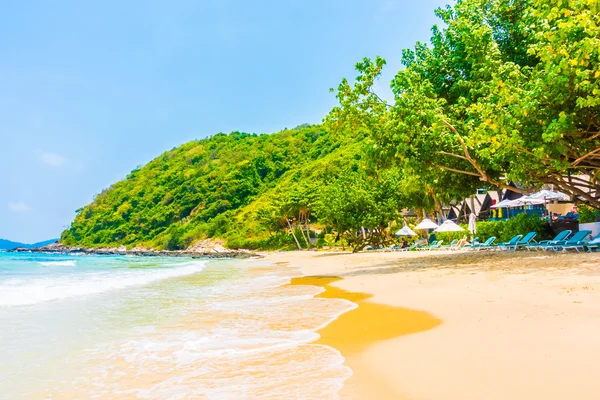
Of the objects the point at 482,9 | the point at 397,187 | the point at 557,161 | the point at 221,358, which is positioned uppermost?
the point at 482,9

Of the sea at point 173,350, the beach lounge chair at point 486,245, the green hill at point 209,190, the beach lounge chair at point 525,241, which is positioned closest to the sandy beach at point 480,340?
the sea at point 173,350

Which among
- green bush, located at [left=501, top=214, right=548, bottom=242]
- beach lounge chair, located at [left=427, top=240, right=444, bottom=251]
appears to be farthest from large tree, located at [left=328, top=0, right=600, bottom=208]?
beach lounge chair, located at [left=427, top=240, right=444, bottom=251]

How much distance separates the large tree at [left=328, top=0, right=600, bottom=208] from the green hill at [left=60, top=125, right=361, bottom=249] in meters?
48.5

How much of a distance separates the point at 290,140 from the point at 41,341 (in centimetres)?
9795

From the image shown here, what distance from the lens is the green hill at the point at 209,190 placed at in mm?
79625

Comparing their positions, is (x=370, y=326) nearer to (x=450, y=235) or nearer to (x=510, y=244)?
(x=510, y=244)

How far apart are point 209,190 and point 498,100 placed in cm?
8592

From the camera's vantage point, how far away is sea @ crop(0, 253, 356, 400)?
4281 millimetres

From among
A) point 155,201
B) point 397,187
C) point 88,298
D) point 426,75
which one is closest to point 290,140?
point 155,201

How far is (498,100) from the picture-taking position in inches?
531

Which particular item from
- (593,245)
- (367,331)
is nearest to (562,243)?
(593,245)

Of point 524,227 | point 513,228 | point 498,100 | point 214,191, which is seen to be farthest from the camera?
point 214,191

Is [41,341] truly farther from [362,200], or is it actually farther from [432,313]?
[362,200]

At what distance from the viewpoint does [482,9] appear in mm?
17562
